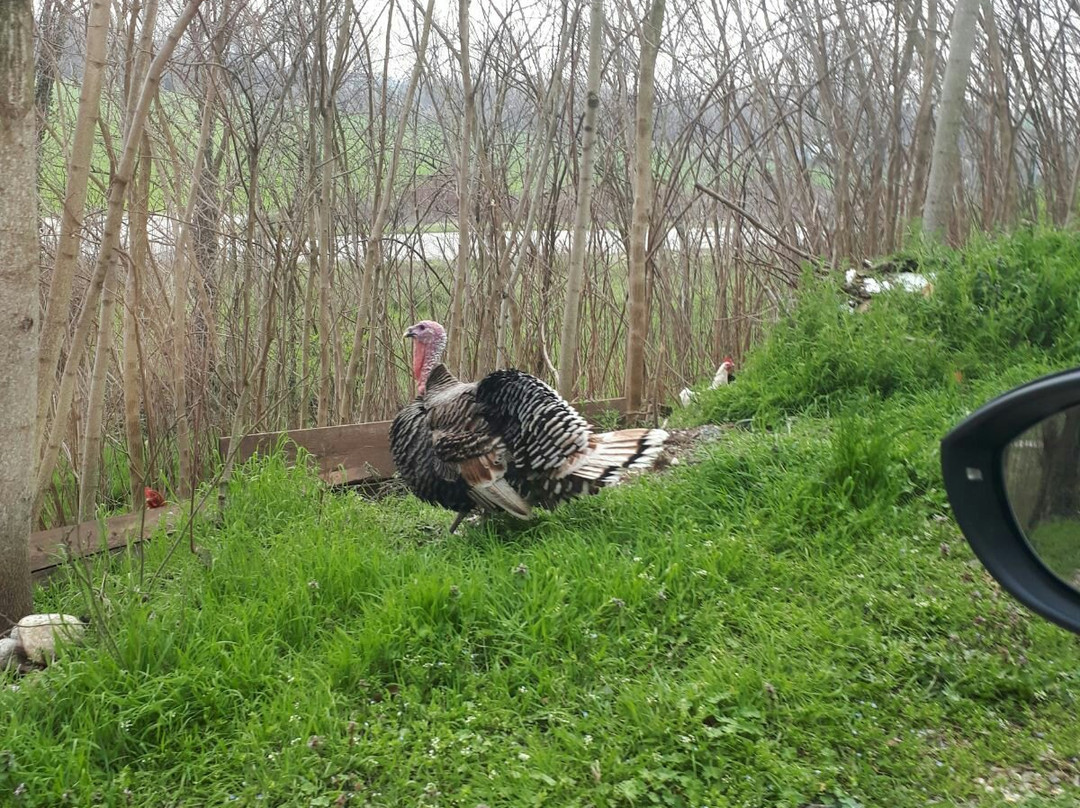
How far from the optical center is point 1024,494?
152 cm

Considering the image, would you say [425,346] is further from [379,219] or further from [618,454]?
[618,454]

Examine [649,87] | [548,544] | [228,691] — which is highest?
[649,87]

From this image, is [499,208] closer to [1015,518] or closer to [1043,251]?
[1043,251]

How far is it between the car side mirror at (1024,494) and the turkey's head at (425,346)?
4401 mm

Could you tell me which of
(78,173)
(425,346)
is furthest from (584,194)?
(78,173)

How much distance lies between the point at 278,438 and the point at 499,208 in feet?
10.1

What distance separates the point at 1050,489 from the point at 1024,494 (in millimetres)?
39

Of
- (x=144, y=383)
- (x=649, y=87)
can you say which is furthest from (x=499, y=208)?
(x=144, y=383)

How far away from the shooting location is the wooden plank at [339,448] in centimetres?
582

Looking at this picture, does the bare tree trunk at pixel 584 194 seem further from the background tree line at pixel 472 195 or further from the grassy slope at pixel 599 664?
the grassy slope at pixel 599 664

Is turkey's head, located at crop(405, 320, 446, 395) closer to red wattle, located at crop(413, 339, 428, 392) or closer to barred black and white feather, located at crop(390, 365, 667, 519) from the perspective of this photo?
red wattle, located at crop(413, 339, 428, 392)

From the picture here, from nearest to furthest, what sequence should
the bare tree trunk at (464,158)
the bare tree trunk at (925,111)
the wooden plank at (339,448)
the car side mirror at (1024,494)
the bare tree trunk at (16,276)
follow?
the car side mirror at (1024,494), the bare tree trunk at (16,276), the wooden plank at (339,448), the bare tree trunk at (464,158), the bare tree trunk at (925,111)

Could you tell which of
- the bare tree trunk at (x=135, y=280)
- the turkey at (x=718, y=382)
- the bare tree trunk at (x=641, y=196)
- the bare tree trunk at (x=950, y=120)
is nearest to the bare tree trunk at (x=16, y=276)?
the bare tree trunk at (x=135, y=280)

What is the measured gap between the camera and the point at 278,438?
5750 millimetres
